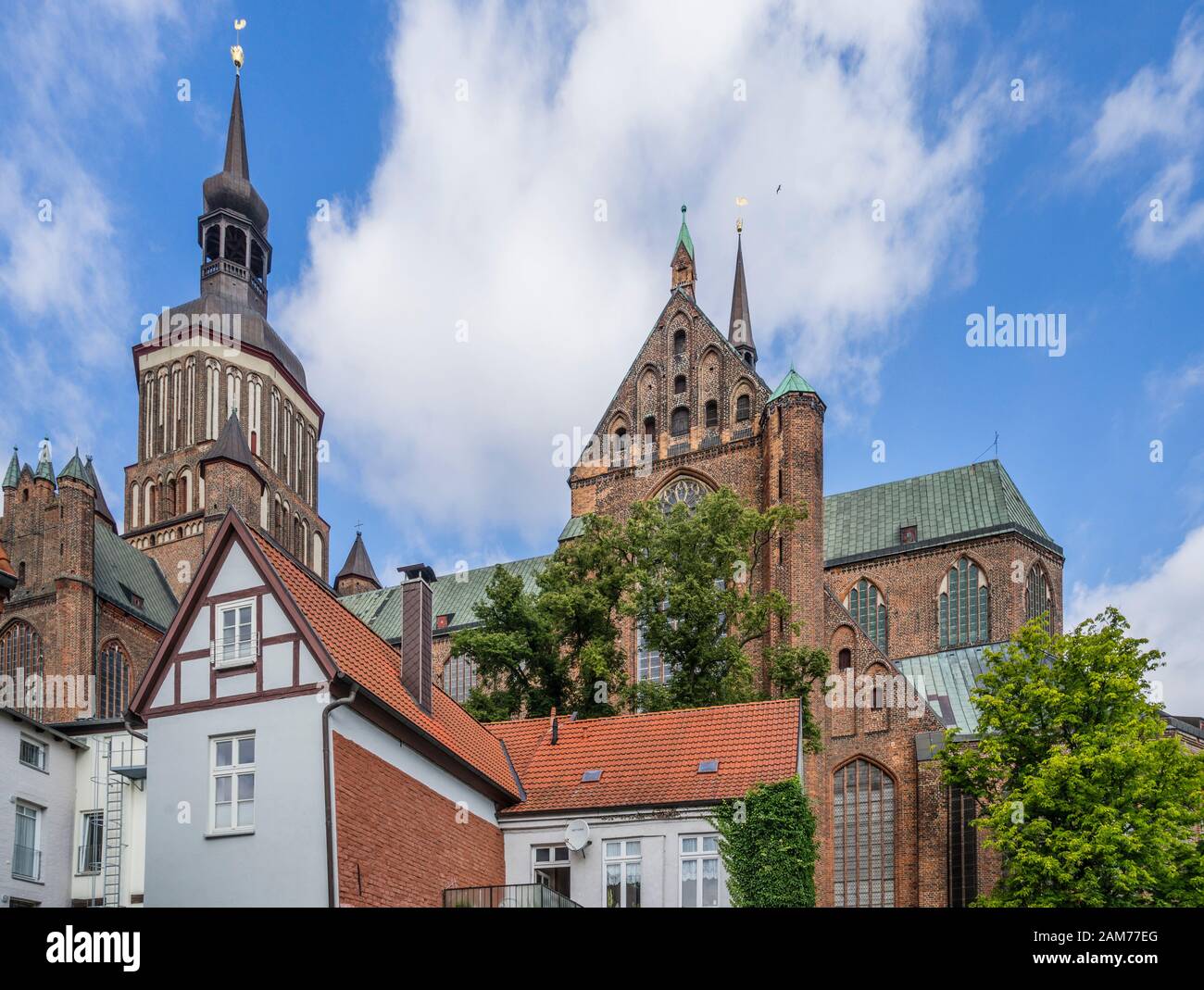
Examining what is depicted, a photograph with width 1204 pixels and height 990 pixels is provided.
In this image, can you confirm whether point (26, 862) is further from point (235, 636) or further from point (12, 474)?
point (12, 474)

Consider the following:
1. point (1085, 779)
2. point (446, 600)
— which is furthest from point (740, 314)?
point (1085, 779)

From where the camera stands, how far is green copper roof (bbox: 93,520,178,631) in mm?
62219

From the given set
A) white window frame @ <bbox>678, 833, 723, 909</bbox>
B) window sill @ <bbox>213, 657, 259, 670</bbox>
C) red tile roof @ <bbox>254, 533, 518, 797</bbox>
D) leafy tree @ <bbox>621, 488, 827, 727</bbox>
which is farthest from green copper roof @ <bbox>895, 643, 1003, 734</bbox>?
window sill @ <bbox>213, 657, 259, 670</bbox>

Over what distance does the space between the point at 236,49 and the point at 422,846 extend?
264 ft

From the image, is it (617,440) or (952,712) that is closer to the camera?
(952,712)

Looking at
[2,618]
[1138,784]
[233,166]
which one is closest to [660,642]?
[1138,784]

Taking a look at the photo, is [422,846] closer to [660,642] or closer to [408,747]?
[408,747]

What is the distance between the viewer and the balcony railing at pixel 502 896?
24.0 m

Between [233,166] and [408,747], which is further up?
[233,166]

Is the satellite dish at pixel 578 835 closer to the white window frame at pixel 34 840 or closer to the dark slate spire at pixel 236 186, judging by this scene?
the white window frame at pixel 34 840

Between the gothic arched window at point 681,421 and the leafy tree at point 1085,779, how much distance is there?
19532 millimetres

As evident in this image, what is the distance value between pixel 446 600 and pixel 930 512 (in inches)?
1005

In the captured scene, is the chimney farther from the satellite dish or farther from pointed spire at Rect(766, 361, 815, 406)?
pointed spire at Rect(766, 361, 815, 406)

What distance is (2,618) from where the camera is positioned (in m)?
58.7
